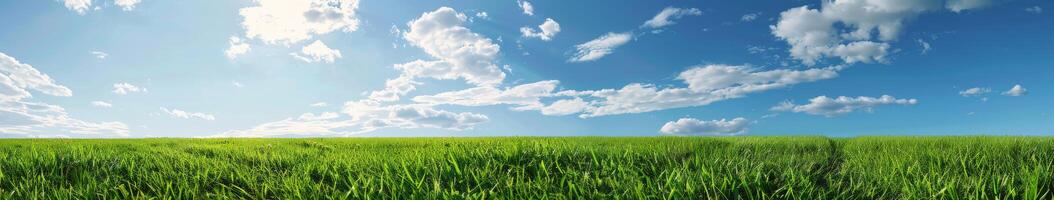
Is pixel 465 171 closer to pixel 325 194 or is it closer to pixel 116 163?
pixel 325 194

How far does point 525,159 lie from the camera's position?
185 inches

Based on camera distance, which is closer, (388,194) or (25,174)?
(388,194)

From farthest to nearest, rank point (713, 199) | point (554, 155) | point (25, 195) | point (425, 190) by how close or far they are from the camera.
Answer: point (554, 155), point (25, 195), point (425, 190), point (713, 199)

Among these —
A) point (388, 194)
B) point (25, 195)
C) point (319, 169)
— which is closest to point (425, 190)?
point (388, 194)

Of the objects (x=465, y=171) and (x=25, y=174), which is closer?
(x=465, y=171)

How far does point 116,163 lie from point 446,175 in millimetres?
3425

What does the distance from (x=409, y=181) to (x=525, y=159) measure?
1.09m

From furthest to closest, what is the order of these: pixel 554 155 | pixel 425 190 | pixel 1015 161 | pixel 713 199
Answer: pixel 1015 161, pixel 554 155, pixel 425 190, pixel 713 199

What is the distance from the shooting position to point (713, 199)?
3.19m

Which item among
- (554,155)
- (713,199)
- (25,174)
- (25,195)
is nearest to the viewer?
(713,199)

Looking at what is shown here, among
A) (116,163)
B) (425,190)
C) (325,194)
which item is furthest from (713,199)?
(116,163)

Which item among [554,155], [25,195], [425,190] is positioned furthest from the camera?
[554,155]

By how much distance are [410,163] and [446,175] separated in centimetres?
59

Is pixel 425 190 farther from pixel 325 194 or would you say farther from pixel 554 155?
pixel 554 155
